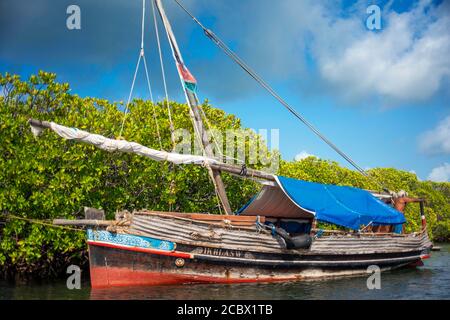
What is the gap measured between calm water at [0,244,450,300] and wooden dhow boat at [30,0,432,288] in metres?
0.56

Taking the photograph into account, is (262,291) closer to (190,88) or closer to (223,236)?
(223,236)

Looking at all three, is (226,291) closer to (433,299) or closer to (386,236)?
(433,299)

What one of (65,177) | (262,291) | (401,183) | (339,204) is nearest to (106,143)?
(65,177)

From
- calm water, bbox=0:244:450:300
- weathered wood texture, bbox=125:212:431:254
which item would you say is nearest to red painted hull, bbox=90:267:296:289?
calm water, bbox=0:244:450:300

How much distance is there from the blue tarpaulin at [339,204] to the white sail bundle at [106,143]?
3.58 metres

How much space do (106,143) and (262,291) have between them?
7.59 metres

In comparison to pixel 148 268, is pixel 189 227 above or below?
above

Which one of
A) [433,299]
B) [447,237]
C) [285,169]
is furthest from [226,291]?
[447,237]

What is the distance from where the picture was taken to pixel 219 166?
18.5m

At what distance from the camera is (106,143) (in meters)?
16.6

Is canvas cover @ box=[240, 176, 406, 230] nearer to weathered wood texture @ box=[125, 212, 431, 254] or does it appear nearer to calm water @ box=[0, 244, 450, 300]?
weathered wood texture @ box=[125, 212, 431, 254]

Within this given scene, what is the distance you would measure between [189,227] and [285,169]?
19.4 m

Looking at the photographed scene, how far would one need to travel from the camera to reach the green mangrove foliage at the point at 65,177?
18.0 metres

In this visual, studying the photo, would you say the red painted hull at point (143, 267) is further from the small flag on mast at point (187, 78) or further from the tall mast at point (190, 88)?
the small flag on mast at point (187, 78)
